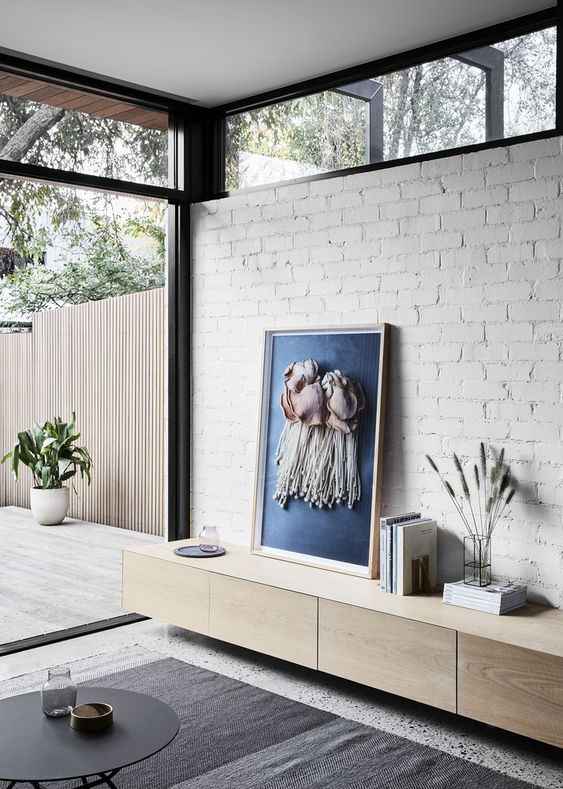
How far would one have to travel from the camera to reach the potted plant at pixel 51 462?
7.38 meters

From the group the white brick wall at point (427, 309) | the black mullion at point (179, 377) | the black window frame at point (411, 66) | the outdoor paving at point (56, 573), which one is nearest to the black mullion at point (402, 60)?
the black window frame at point (411, 66)

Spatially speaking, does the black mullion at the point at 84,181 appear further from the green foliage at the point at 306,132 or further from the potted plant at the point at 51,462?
the potted plant at the point at 51,462

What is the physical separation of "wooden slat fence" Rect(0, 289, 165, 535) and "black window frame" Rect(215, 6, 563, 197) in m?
2.67

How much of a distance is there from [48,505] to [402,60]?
4991mm

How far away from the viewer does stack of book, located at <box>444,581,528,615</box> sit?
3109 millimetres

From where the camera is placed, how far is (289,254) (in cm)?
420

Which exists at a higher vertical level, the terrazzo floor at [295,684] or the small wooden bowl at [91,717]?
the small wooden bowl at [91,717]

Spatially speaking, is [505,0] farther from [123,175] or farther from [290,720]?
[290,720]

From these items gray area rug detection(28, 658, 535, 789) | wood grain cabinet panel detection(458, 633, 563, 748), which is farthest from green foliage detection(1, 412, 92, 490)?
wood grain cabinet panel detection(458, 633, 563, 748)

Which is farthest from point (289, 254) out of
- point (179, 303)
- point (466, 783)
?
point (466, 783)

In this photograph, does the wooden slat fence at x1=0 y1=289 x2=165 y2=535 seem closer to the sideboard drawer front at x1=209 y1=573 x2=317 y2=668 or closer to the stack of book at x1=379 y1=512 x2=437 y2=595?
the sideboard drawer front at x1=209 y1=573 x2=317 y2=668

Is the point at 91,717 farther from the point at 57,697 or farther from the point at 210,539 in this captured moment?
the point at 210,539

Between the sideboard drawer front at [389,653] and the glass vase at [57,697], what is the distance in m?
1.25

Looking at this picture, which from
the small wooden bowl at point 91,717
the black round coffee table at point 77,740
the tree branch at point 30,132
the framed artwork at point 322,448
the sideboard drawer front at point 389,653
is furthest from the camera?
the tree branch at point 30,132
